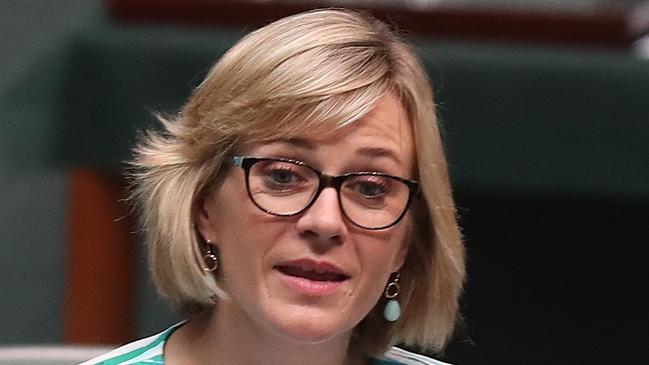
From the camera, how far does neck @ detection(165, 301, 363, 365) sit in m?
1.06

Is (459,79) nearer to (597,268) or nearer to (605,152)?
(605,152)

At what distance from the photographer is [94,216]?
80.1 inches

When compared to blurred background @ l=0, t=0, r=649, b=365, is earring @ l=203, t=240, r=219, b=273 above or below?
below

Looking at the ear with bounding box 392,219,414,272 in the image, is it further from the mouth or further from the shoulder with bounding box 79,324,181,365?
the shoulder with bounding box 79,324,181,365

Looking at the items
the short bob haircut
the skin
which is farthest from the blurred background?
the skin

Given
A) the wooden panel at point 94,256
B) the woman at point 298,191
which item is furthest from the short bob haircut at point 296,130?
the wooden panel at point 94,256

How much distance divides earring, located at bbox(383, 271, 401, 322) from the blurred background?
0.69m

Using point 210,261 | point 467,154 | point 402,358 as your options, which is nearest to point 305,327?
point 210,261

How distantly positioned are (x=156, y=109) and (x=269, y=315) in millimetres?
994

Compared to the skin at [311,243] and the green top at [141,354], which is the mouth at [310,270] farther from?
the green top at [141,354]

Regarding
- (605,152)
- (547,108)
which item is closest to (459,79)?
(547,108)

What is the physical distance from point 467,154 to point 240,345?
3.05ft

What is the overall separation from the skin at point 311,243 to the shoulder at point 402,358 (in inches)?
6.3

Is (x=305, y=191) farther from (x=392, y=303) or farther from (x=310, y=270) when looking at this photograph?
(x=392, y=303)
